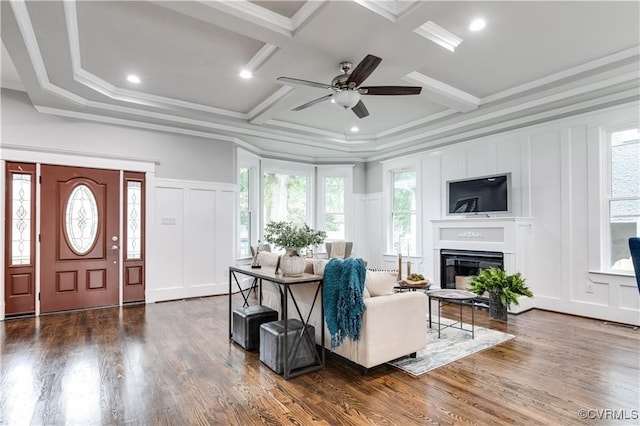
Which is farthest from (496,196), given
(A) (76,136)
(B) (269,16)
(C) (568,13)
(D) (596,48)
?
(A) (76,136)

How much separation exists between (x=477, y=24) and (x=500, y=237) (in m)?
3.25

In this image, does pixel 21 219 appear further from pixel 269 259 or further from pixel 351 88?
pixel 351 88

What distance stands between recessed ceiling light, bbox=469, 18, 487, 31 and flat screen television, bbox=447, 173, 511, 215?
289 centimetres

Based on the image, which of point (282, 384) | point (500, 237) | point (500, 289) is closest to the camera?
point (282, 384)

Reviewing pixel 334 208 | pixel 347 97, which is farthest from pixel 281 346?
pixel 334 208

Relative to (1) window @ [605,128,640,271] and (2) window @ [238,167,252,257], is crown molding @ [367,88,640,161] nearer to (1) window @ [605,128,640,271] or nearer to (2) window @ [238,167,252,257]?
(1) window @ [605,128,640,271]

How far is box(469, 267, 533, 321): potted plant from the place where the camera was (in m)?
4.45

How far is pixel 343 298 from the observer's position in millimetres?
A: 2859

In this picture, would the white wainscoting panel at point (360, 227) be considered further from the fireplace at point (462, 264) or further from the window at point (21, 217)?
the window at point (21, 217)

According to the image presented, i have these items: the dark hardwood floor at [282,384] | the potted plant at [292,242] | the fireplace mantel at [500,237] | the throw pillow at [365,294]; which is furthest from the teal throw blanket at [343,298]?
the fireplace mantel at [500,237]

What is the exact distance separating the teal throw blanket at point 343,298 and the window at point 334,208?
541 cm

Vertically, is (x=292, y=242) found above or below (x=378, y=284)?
above

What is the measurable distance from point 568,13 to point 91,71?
4972mm

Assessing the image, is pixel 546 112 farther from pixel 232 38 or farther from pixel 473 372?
pixel 232 38
